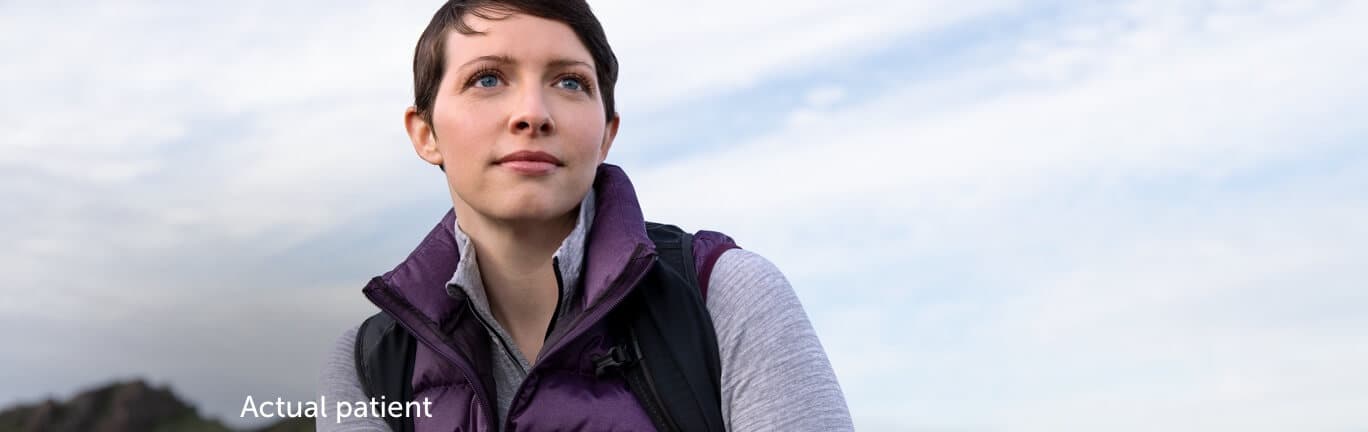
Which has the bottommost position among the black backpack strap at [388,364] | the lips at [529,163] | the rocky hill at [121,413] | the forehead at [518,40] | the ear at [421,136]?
the black backpack strap at [388,364]

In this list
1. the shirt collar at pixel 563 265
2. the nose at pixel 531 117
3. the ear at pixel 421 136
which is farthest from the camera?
the ear at pixel 421 136

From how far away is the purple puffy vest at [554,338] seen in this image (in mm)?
4336

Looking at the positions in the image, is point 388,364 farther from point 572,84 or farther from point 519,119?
point 572,84

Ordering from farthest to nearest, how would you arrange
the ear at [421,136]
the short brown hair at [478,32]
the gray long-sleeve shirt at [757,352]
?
the ear at [421,136] < the short brown hair at [478,32] < the gray long-sleeve shirt at [757,352]

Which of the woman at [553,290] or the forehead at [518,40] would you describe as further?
the forehead at [518,40]

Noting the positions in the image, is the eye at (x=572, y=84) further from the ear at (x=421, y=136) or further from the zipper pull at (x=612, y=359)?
the zipper pull at (x=612, y=359)

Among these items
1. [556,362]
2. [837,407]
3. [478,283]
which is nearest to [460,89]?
[478,283]

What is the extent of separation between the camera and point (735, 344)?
14.3 feet

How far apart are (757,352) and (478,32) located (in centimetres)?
166

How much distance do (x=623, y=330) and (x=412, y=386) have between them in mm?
935

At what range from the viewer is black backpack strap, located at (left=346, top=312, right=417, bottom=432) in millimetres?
4738

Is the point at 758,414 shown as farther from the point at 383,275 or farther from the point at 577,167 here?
the point at 383,275

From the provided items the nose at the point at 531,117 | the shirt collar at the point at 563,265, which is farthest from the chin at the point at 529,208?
the nose at the point at 531,117

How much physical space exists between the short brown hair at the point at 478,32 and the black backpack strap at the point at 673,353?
0.87 m
